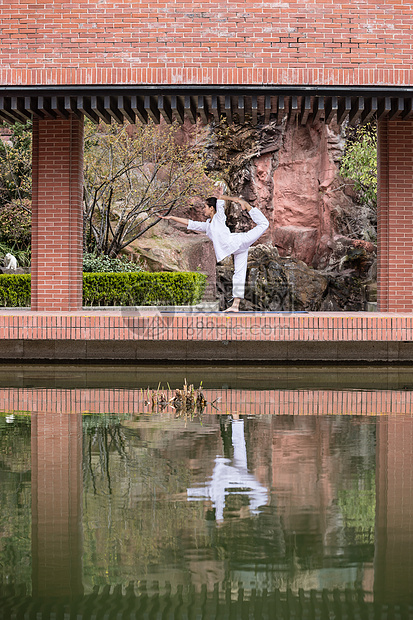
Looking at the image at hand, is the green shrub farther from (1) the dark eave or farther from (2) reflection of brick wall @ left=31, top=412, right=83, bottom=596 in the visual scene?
(2) reflection of brick wall @ left=31, top=412, right=83, bottom=596

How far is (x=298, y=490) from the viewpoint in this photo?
473cm

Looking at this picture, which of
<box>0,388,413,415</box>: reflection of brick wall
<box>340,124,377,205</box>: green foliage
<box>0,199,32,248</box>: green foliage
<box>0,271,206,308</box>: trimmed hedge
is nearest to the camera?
<box>0,388,413,415</box>: reflection of brick wall

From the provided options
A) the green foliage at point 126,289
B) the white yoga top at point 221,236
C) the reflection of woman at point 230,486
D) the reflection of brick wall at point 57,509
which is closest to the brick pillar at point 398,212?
the white yoga top at point 221,236

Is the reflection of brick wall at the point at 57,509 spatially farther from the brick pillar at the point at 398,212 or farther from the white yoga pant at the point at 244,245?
the brick pillar at the point at 398,212

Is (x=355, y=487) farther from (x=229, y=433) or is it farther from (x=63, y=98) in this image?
(x=63, y=98)

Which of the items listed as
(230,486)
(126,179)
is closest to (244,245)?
(230,486)

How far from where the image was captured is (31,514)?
169 inches

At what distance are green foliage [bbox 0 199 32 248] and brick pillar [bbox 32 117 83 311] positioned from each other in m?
7.95

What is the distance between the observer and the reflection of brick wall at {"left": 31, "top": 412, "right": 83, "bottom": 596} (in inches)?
137

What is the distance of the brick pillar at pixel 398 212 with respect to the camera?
13.0 metres

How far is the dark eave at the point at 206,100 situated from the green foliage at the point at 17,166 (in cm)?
858

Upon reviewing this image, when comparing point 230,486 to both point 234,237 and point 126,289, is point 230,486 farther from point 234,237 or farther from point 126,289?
point 126,289

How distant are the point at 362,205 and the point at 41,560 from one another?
2544 cm

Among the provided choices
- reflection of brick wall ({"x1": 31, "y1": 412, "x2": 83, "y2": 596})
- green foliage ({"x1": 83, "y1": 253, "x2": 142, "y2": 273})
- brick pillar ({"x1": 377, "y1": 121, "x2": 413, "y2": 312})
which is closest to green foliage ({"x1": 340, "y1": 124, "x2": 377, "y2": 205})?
green foliage ({"x1": 83, "y1": 253, "x2": 142, "y2": 273})
